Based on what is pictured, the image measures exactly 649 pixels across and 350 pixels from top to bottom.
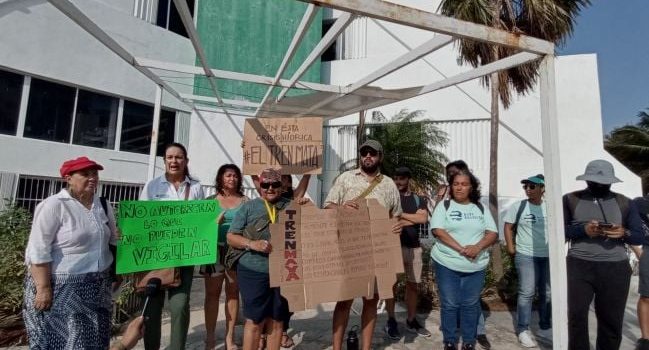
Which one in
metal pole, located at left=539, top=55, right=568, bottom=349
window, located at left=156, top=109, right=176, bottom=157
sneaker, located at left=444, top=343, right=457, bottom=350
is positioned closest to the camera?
metal pole, located at left=539, top=55, right=568, bottom=349

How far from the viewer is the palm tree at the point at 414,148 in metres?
8.94

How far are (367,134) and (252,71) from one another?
3.64m

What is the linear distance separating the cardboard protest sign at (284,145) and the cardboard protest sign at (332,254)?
92 cm

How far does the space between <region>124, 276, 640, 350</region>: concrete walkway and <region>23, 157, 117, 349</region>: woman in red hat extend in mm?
1443

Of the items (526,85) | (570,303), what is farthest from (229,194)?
(526,85)

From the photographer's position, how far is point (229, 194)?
3572 mm

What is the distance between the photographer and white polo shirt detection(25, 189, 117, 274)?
221 cm

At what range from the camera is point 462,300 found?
124 inches

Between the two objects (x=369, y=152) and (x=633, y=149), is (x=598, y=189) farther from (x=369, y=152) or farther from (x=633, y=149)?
(x=633, y=149)

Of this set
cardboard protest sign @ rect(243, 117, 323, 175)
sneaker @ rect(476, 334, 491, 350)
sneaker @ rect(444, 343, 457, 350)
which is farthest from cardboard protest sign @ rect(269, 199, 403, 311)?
sneaker @ rect(476, 334, 491, 350)

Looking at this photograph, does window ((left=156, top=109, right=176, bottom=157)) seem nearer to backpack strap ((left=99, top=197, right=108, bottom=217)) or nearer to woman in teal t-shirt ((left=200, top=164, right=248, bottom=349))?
woman in teal t-shirt ((left=200, top=164, right=248, bottom=349))

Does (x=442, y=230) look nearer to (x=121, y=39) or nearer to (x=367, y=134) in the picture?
(x=367, y=134)

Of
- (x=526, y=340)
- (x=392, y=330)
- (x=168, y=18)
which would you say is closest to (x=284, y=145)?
(x=392, y=330)

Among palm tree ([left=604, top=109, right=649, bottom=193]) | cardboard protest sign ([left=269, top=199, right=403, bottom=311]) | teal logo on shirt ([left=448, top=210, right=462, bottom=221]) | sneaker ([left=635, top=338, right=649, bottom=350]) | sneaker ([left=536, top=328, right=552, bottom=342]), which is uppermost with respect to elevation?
palm tree ([left=604, top=109, right=649, bottom=193])
